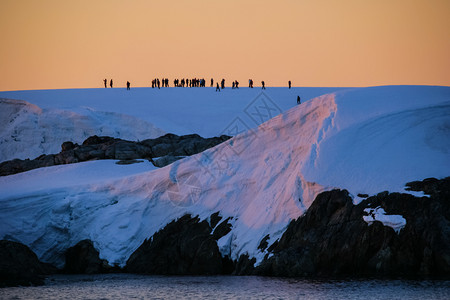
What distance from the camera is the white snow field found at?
25578 mm

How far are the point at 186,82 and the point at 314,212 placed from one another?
1933 inches

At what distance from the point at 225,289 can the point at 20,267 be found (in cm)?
878

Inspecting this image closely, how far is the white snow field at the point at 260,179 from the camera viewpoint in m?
25.6

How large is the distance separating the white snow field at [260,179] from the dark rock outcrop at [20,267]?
115 cm

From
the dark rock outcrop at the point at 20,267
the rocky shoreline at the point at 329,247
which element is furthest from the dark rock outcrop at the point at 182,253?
the dark rock outcrop at the point at 20,267

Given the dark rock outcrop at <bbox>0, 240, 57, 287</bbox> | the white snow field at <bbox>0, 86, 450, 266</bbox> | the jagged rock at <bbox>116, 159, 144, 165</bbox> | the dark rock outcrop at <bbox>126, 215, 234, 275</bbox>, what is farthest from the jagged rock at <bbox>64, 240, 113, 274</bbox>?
the jagged rock at <bbox>116, 159, 144, 165</bbox>

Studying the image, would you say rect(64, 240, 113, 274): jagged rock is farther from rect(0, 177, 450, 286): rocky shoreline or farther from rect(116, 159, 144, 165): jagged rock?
rect(116, 159, 144, 165): jagged rock

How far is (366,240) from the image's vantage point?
22578mm

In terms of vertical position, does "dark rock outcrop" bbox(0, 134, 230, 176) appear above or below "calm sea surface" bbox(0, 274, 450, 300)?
above

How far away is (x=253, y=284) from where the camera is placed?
2247 cm

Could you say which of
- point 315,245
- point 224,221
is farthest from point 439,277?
point 224,221

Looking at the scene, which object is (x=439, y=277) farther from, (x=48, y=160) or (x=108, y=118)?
(x=108, y=118)

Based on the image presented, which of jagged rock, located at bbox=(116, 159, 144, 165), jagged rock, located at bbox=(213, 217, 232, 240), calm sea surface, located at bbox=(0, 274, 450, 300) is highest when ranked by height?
jagged rock, located at bbox=(116, 159, 144, 165)

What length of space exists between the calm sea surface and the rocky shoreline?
3.22 ft
